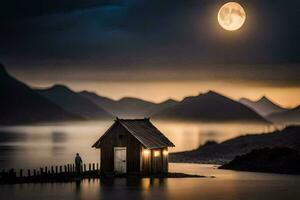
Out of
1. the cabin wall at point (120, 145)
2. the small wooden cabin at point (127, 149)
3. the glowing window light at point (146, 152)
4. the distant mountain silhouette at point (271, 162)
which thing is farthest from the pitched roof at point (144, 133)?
the distant mountain silhouette at point (271, 162)

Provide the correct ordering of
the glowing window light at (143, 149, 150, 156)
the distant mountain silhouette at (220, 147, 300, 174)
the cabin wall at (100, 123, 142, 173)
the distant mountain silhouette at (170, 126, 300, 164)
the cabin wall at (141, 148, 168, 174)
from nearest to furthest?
the cabin wall at (100, 123, 142, 173) → the glowing window light at (143, 149, 150, 156) → the cabin wall at (141, 148, 168, 174) → the distant mountain silhouette at (220, 147, 300, 174) → the distant mountain silhouette at (170, 126, 300, 164)

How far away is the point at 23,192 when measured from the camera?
64.1 m

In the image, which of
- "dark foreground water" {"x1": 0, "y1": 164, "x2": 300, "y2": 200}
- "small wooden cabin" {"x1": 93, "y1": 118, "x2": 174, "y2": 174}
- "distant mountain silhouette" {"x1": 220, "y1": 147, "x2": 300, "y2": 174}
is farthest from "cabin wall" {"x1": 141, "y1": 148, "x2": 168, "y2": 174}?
"distant mountain silhouette" {"x1": 220, "y1": 147, "x2": 300, "y2": 174}

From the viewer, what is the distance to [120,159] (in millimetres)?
77250

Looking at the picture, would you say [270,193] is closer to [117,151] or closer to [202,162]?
[117,151]

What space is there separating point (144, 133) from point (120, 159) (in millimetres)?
3766

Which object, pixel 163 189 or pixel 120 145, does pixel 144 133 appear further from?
pixel 163 189

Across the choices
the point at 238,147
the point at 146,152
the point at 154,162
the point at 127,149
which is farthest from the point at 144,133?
the point at 238,147

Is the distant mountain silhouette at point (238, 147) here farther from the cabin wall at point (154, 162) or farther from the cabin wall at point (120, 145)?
the cabin wall at point (120, 145)

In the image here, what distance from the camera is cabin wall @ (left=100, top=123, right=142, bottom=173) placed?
76.4 metres

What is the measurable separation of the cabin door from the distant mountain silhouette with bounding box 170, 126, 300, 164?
46600mm

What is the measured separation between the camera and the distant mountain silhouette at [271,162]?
9500 centimetres

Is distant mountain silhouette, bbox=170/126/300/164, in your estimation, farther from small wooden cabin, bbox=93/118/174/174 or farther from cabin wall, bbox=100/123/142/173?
cabin wall, bbox=100/123/142/173

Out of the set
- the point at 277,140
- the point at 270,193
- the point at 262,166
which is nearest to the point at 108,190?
the point at 270,193
